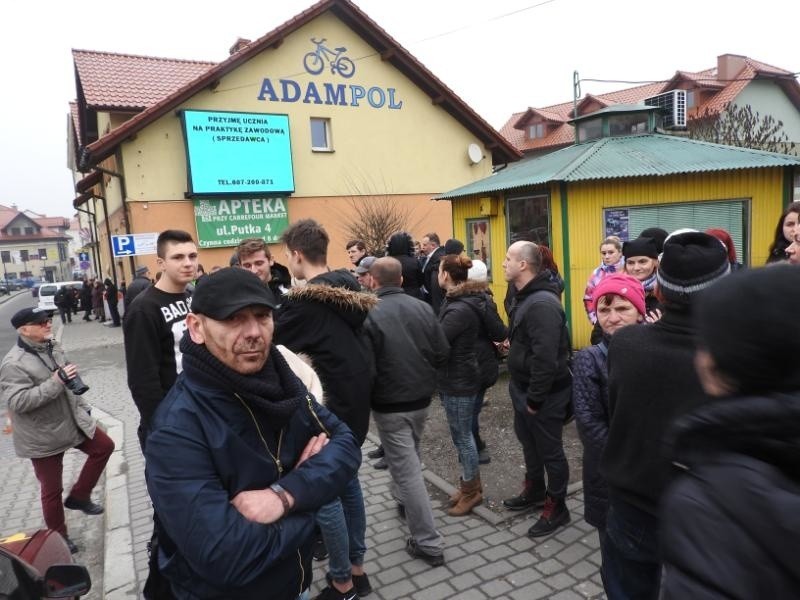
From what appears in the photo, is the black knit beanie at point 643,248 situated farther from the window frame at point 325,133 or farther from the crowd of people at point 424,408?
the window frame at point 325,133

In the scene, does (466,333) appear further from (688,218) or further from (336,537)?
(688,218)

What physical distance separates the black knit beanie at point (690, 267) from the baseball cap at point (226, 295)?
4.65ft

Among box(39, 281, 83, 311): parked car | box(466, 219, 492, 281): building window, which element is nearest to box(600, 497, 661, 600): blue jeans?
box(466, 219, 492, 281): building window

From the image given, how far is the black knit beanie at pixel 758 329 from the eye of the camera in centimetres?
97

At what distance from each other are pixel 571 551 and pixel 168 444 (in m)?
2.90

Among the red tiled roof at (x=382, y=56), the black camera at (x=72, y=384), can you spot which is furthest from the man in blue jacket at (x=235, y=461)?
the red tiled roof at (x=382, y=56)

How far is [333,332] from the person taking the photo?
3.15 meters

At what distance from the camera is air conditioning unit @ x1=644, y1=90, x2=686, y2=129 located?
1086cm

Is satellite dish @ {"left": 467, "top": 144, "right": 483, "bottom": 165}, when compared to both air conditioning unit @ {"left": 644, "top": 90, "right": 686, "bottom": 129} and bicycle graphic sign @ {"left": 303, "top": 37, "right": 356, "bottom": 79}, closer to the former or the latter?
bicycle graphic sign @ {"left": 303, "top": 37, "right": 356, "bottom": 79}

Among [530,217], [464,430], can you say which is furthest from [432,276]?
[464,430]

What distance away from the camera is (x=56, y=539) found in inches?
106

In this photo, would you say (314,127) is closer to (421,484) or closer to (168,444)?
(421,484)

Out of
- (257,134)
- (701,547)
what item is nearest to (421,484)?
(701,547)

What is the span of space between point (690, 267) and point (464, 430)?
257cm
